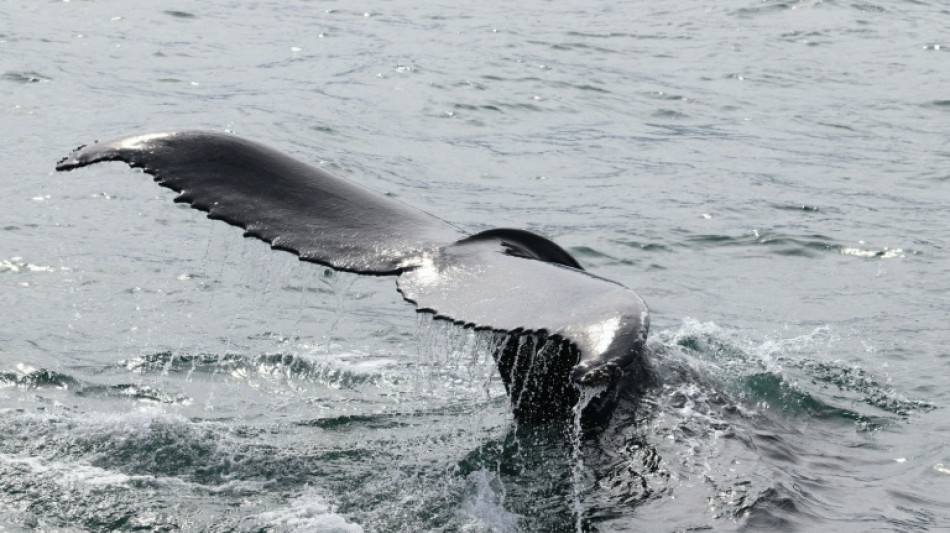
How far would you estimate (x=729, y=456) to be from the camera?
5309 mm

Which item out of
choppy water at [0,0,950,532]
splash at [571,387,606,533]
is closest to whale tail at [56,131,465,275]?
choppy water at [0,0,950,532]

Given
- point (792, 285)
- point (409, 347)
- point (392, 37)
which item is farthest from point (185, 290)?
point (392, 37)

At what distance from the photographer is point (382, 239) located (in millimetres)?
4773

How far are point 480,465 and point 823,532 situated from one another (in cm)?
161

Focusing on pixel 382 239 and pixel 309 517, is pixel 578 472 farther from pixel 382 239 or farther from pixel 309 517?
pixel 382 239

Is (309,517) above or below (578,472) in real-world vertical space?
below

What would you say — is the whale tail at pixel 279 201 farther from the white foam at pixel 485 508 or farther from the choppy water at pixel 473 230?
the white foam at pixel 485 508

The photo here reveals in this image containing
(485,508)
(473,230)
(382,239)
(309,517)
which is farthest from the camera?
(473,230)

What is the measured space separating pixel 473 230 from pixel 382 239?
6011 mm

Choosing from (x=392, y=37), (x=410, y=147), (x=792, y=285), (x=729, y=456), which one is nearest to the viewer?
(x=729, y=456)

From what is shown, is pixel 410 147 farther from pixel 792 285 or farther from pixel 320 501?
pixel 320 501

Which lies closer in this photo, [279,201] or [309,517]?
[279,201]

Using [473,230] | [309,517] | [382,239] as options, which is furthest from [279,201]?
[473,230]

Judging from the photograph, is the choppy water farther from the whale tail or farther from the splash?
the whale tail
